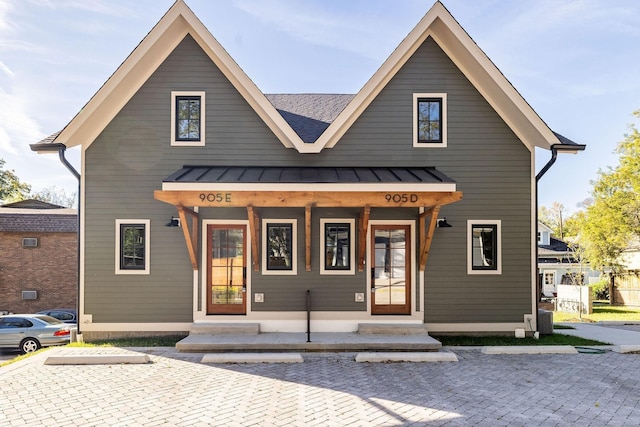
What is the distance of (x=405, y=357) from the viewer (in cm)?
754

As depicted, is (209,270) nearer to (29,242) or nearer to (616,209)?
(29,242)

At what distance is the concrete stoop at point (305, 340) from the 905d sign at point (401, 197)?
9.59ft

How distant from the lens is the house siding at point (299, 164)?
934 centimetres

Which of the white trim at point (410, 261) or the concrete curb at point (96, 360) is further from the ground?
the white trim at point (410, 261)

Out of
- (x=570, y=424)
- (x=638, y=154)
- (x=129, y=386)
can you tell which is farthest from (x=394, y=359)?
(x=638, y=154)

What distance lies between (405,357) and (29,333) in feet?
37.9

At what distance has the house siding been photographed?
934cm

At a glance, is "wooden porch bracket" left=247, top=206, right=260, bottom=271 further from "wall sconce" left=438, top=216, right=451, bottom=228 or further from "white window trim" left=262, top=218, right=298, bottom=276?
"wall sconce" left=438, top=216, right=451, bottom=228

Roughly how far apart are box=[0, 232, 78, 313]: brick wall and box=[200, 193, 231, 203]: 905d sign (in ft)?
51.3

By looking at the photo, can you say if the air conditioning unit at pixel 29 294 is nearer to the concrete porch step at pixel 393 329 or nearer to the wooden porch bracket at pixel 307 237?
the wooden porch bracket at pixel 307 237

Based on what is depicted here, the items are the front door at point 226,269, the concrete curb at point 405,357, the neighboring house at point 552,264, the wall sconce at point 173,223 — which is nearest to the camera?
the concrete curb at point 405,357

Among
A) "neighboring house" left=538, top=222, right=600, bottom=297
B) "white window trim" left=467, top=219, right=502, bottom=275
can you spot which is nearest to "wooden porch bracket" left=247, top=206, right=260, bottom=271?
"white window trim" left=467, top=219, right=502, bottom=275

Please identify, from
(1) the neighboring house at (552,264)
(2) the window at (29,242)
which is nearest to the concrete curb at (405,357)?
(2) the window at (29,242)

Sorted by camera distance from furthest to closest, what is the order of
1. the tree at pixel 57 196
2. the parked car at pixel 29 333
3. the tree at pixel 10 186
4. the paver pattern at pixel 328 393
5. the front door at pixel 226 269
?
1. the tree at pixel 57 196
2. the tree at pixel 10 186
3. the parked car at pixel 29 333
4. the front door at pixel 226 269
5. the paver pattern at pixel 328 393
